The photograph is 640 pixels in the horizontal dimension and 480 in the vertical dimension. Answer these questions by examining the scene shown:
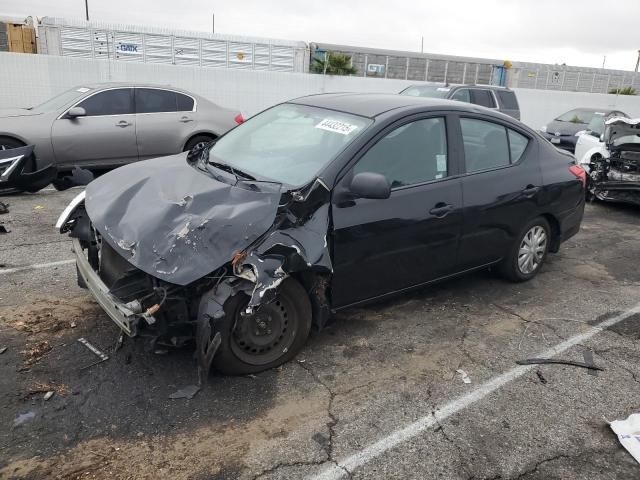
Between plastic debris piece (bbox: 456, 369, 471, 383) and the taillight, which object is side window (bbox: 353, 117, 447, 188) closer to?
plastic debris piece (bbox: 456, 369, 471, 383)

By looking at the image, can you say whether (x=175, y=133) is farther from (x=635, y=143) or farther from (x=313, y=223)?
(x=635, y=143)

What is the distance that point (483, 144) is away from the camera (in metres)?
4.51

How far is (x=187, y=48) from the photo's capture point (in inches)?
865

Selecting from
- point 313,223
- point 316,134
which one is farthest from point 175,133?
point 313,223

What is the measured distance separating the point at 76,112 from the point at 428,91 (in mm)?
7226

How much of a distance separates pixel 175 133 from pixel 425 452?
7.33 meters

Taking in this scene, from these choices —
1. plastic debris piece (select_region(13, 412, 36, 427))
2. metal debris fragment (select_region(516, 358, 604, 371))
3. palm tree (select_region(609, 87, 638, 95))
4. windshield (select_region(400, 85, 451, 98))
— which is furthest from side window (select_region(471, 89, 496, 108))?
palm tree (select_region(609, 87, 638, 95))

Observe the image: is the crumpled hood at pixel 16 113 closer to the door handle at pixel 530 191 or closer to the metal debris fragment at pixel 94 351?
the metal debris fragment at pixel 94 351

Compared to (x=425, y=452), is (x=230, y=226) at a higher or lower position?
higher

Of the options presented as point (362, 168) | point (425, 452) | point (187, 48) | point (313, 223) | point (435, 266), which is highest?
point (187, 48)

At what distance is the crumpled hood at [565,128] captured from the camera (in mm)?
15195

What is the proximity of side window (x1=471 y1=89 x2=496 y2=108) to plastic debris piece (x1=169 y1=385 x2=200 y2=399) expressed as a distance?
1082cm

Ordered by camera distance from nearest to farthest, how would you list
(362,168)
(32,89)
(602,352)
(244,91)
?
(362,168) → (602,352) → (32,89) → (244,91)

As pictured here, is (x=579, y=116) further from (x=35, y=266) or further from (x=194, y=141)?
(x=35, y=266)
